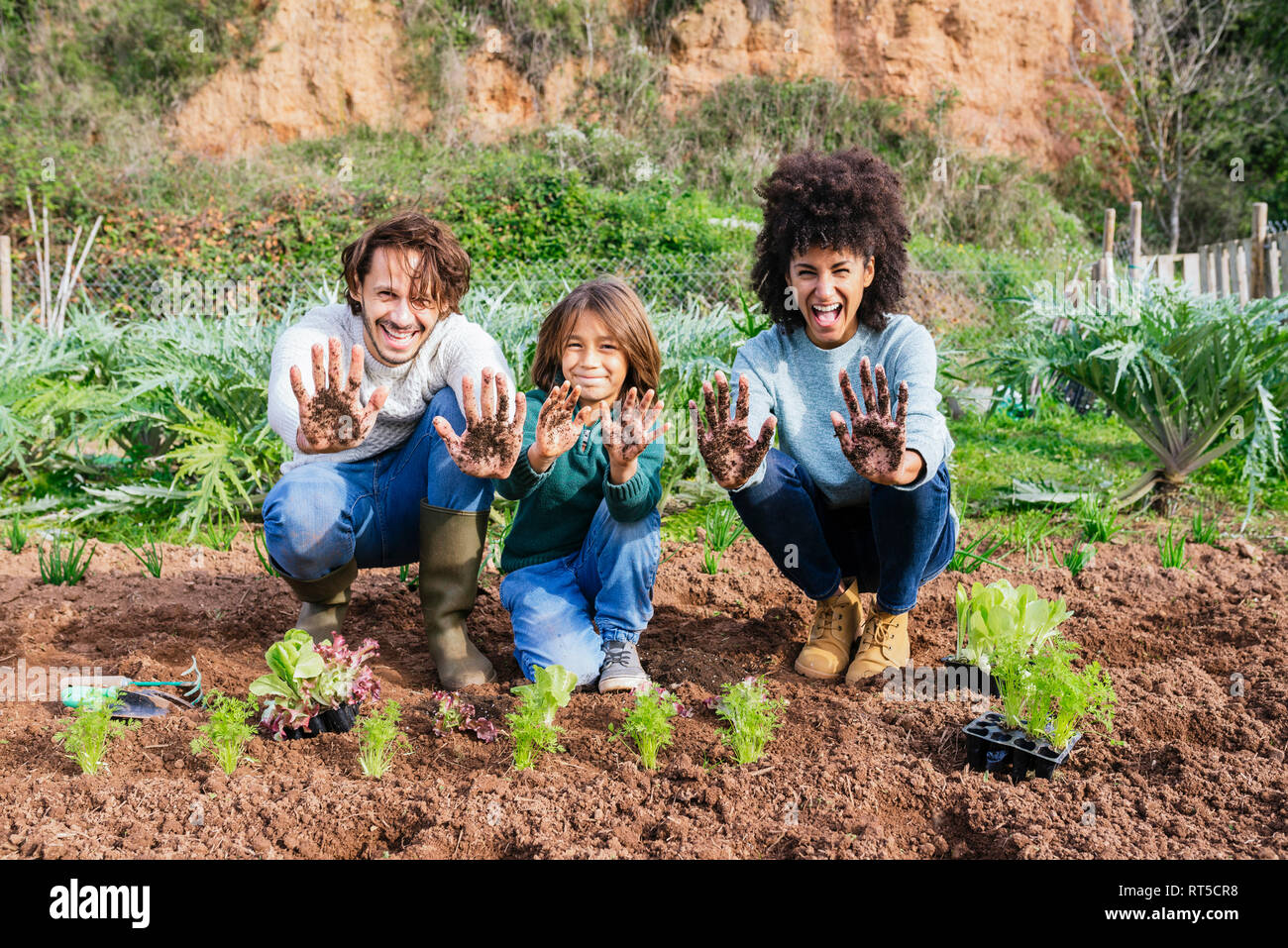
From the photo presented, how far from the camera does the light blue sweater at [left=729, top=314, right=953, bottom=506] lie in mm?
2309

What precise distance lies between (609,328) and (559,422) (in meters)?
0.34

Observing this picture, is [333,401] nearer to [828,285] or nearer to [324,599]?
[324,599]

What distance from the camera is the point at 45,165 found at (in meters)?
10.5

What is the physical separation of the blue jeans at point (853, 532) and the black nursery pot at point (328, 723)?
0.99 meters

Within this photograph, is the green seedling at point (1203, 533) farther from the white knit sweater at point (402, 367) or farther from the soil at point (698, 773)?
the white knit sweater at point (402, 367)

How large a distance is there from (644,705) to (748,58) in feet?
49.1

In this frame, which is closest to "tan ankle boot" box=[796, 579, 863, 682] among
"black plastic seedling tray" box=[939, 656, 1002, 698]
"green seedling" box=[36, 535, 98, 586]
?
"black plastic seedling tray" box=[939, 656, 1002, 698]

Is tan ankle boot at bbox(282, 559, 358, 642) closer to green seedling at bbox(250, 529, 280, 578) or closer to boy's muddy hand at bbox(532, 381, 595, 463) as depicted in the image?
green seedling at bbox(250, 529, 280, 578)

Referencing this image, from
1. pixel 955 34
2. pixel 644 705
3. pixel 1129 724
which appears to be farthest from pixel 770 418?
pixel 955 34

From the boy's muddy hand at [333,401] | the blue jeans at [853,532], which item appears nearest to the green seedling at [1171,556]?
the blue jeans at [853,532]

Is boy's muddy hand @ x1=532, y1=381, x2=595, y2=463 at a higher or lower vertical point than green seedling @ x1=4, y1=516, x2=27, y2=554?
higher

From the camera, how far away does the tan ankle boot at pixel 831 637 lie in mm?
2311

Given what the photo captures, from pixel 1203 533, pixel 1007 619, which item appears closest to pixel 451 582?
pixel 1007 619
